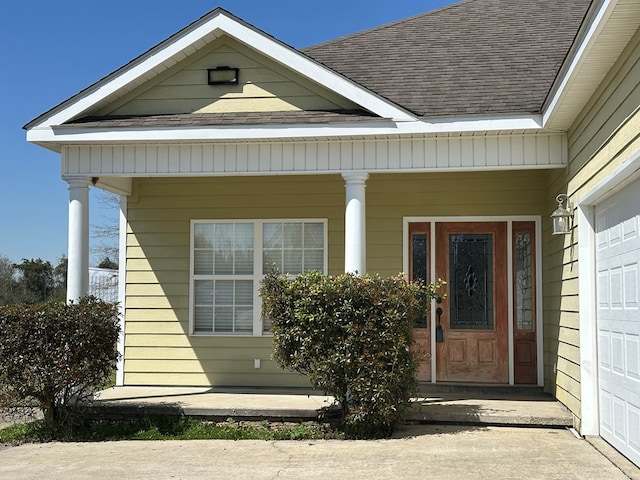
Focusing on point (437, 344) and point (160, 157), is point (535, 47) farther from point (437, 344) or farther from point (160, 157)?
point (160, 157)

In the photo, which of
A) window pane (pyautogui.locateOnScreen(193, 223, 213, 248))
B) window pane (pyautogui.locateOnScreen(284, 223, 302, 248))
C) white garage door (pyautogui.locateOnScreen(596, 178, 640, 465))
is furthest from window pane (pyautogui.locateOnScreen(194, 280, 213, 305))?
white garage door (pyautogui.locateOnScreen(596, 178, 640, 465))

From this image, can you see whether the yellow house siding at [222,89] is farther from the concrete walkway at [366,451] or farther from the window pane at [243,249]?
the concrete walkway at [366,451]

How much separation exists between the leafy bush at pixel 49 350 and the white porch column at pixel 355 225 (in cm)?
264

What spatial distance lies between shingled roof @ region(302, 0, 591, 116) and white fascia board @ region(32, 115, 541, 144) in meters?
0.12

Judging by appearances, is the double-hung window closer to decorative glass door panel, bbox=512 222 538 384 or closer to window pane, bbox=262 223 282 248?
window pane, bbox=262 223 282 248

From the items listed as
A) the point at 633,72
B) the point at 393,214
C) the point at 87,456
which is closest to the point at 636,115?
the point at 633,72

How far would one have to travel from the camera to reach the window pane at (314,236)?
9.30 m

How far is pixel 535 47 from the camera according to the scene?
30.3 ft

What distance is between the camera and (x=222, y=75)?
26.6 ft

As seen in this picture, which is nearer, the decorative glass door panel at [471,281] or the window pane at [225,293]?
the decorative glass door panel at [471,281]

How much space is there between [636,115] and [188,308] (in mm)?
6337

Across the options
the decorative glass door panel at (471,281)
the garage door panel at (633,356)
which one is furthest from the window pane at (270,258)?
the garage door panel at (633,356)

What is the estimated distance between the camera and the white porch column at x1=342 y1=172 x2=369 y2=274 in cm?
755

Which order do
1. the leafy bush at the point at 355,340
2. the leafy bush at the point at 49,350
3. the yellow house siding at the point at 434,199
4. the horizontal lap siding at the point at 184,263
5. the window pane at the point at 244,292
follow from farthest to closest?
the window pane at the point at 244,292 → the horizontal lap siding at the point at 184,263 → the yellow house siding at the point at 434,199 → the leafy bush at the point at 49,350 → the leafy bush at the point at 355,340
